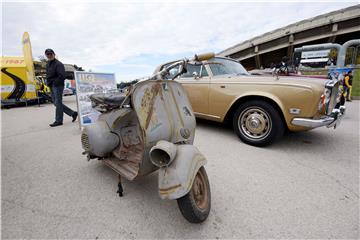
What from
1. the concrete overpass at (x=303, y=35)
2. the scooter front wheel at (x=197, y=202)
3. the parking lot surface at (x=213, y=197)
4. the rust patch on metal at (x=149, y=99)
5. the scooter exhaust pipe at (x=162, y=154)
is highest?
the concrete overpass at (x=303, y=35)

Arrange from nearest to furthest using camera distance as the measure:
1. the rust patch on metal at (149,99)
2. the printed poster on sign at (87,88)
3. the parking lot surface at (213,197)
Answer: the parking lot surface at (213,197) < the rust patch on metal at (149,99) < the printed poster on sign at (87,88)

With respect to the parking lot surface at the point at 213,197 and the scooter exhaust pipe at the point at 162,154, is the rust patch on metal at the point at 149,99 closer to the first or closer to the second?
the scooter exhaust pipe at the point at 162,154

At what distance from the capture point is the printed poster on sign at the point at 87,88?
3424 mm

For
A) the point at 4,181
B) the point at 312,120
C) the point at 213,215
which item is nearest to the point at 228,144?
the point at 312,120

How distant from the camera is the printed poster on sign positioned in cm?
342

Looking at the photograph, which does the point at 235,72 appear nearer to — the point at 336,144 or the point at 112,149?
the point at 336,144

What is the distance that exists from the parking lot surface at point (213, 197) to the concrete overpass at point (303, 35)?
22382 millimetres

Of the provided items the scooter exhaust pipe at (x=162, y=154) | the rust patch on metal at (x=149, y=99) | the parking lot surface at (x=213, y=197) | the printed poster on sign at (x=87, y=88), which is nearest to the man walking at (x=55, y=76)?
the printed poster on sign at (x=87, y=88)

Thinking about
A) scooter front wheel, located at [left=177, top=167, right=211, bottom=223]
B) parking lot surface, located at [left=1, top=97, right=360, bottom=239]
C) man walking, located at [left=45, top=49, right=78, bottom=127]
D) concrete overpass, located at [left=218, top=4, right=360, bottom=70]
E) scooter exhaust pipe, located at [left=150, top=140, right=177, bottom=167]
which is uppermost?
concrete overpass, located at [left=218, top=4, right=360, bottom=70]

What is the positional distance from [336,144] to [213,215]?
286cm

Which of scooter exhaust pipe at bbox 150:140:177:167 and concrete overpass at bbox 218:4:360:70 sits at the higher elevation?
concrete overpass at bbox 218:4:360:70

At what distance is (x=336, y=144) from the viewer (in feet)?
9.32

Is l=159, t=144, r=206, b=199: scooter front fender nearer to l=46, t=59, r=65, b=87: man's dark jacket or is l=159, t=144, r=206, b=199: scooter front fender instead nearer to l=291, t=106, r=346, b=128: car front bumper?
l=291, t=106, r=346, b=128: car front bumper

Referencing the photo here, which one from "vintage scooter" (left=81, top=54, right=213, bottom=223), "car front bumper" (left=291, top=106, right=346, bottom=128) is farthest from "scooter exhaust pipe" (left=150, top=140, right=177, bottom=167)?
"car front bumper" (left=291, top=106, right=346, bottom=128)
